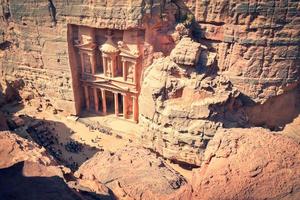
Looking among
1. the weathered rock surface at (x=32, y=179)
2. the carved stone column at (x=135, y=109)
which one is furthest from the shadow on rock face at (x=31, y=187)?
the carved stone column at (x=135, y=109)

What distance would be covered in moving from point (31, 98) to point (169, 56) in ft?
46.1

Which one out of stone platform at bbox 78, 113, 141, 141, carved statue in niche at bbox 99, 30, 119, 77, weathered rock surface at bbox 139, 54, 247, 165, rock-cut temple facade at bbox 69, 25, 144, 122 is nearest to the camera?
weathered rock surface at bbox 139, 54, 247, 165

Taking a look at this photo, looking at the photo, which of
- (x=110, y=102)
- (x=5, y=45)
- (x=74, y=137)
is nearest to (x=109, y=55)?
(x=110, y=102)

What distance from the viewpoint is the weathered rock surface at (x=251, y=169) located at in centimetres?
608

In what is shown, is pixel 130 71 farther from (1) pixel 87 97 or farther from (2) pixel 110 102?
(2) pixel 110 102

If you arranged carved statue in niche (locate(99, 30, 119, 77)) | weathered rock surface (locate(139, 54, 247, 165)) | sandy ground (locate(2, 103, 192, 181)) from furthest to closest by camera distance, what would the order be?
carved statue in niche (locate(99, 30, 119, 77))
sandy ground (locate(2, 103, 192, 181))
weathered rock surface (locate(139, 54, 247, 165))

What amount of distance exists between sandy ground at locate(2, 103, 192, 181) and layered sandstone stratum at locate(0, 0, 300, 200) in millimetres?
77

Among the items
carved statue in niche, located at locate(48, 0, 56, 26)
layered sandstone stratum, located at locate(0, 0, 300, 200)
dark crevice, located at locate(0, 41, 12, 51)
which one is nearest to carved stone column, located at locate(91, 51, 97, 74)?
layered sandstone stratum, located at locate(0, 0, 300, 200)

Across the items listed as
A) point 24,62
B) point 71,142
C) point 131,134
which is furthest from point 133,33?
point 24,62

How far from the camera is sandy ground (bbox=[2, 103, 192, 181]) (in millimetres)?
21856

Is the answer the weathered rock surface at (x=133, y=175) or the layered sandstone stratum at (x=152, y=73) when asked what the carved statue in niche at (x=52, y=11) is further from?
the weathered rock surface at (x=133, y=175)

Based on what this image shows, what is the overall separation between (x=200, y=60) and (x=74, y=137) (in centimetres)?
1117

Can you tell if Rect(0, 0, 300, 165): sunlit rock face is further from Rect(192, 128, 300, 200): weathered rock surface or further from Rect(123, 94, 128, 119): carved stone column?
Rect(192, 128, 300, 200): weathered rock surface

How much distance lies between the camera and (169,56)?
2094 cm
